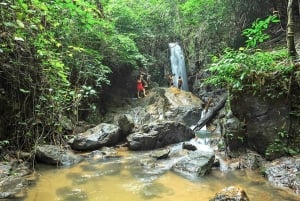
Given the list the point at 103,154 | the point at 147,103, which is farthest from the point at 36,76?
the point at 147,103

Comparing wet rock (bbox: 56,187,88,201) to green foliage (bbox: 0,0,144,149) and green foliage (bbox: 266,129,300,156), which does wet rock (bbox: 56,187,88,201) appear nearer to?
green foliage (bbox: 0,0,144,149)

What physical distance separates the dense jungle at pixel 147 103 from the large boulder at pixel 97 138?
0.11 ft

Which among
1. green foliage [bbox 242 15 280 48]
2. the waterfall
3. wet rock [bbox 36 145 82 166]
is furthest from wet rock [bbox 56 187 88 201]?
the waterfall

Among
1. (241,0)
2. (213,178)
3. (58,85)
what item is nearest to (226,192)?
(213,178)

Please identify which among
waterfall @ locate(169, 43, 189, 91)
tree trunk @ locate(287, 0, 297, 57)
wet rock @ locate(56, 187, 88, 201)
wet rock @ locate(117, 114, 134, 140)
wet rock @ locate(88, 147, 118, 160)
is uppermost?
waterfall @ locate(169, 43, 189, 91)

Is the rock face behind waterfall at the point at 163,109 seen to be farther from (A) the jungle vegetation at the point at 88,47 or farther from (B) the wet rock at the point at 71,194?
(B) the wet rock at the point at 71,194

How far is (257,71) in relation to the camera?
23.7 feet

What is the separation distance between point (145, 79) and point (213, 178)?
11.1 metres

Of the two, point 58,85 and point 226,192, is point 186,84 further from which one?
point 226,192

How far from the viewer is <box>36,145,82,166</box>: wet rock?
25.8 ft

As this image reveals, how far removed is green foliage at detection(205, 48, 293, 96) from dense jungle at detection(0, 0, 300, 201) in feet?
0.08

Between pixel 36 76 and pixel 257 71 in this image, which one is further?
pixel 257 71

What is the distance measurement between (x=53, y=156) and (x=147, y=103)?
7483 mm

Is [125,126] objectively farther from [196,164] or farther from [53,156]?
[196,164]
